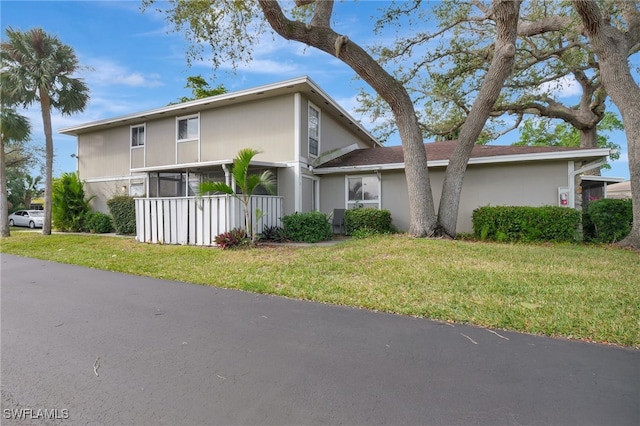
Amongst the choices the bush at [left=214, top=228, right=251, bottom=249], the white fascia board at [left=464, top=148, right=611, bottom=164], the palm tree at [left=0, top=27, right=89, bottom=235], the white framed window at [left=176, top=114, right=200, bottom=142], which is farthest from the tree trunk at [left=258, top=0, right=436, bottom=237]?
the palm tree at [left=0, top=27, right=89, bottom=235]

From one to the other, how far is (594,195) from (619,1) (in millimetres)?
9902

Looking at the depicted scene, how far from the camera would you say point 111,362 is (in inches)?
102

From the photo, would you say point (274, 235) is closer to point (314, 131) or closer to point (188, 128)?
point (314, 131)

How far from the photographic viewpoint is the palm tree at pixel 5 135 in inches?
530

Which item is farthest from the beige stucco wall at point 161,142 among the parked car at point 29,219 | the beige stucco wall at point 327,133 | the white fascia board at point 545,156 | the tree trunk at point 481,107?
the parked car at point 29,219

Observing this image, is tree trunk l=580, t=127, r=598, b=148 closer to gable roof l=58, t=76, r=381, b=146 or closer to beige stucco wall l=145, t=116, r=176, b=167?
gable roof l=58, t=76, r=381, b=146

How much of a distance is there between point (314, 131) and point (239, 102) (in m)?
3.08

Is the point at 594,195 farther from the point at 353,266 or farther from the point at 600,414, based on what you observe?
the point at 600,414

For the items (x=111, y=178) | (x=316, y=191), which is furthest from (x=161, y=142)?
(x=316, y=191)

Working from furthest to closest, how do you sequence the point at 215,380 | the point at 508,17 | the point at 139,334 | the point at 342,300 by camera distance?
the point at 508,17 < the point at 342,300 < the point at 139,334 < the point at 215,380

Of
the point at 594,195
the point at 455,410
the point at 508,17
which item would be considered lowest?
the point at 455,410

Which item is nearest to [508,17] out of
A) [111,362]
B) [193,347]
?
[193,347]

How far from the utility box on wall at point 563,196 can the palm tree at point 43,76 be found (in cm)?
1904

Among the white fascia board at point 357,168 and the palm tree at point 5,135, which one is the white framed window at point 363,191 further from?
the palm tree at point 5,135
